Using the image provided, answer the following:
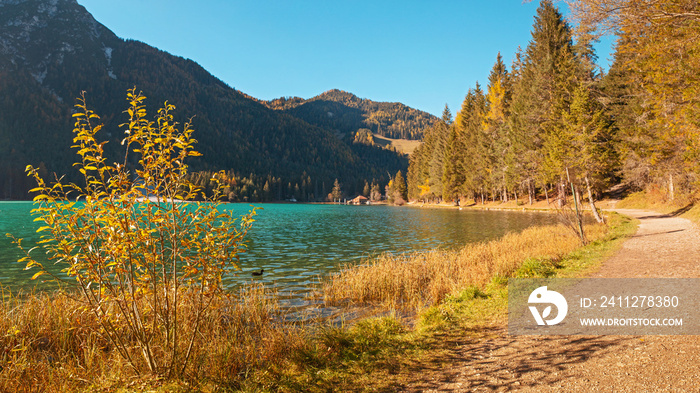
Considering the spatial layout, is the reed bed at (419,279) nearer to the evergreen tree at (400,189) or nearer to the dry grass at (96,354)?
the dry grass at (96,354)

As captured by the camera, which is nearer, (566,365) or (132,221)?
(132,221)

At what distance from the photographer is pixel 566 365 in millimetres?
4145

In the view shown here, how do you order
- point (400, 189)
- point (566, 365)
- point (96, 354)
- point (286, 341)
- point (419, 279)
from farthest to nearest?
point (400, 189), point (419, 279), point (286, 341), point (96, 354), point (566, 365)

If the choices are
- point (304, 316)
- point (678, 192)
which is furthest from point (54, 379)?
point (678, 192)

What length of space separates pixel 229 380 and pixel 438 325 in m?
3.75

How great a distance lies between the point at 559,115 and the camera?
33.3 metres

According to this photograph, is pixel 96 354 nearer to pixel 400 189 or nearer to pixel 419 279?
pixel 419 279

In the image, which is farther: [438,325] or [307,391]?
[438,325]

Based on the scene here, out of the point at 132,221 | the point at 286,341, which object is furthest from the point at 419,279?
the point at 132,221

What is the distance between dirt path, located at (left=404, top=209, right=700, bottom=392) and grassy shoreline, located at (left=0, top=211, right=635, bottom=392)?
55 cm

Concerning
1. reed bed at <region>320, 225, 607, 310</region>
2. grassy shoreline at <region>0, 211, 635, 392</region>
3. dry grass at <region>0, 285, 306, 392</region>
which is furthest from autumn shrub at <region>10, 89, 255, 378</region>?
reed bed at <region>320, 225, 607, 310</region>

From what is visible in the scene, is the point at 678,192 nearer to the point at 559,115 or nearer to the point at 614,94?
the point at 559,115

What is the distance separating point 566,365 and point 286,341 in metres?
4.01

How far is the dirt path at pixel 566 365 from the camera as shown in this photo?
362 cm
